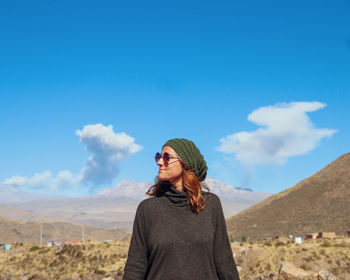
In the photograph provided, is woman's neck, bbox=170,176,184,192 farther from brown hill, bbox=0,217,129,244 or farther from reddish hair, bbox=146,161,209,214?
brown hill, bbox=0,217,129,244

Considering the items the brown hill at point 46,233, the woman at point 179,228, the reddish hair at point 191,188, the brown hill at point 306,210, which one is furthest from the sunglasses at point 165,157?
the brown hill at point 46,233

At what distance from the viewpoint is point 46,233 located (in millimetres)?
134875

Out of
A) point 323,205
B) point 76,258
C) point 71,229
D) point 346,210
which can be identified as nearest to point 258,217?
point 323,205

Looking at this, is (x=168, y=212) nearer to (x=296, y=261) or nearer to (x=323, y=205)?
(x=296, y=261)

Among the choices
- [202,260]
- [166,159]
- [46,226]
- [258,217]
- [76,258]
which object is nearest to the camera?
[202,260]

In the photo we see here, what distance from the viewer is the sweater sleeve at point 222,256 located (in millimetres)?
3350

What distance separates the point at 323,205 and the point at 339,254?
5613cm

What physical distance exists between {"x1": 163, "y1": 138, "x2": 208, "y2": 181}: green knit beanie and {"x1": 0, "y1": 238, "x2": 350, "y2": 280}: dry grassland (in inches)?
778

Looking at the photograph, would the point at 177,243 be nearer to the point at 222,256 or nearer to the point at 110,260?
the point at 222,256

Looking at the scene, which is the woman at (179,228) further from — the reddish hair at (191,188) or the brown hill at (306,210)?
the brown hill at (306,210)

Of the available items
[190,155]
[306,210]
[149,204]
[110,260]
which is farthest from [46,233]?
[190,155]

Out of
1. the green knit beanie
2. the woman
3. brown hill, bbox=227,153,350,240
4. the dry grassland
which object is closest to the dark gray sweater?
the woman

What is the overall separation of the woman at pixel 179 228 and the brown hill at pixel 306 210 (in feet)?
215

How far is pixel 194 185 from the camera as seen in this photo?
3.41 metres
